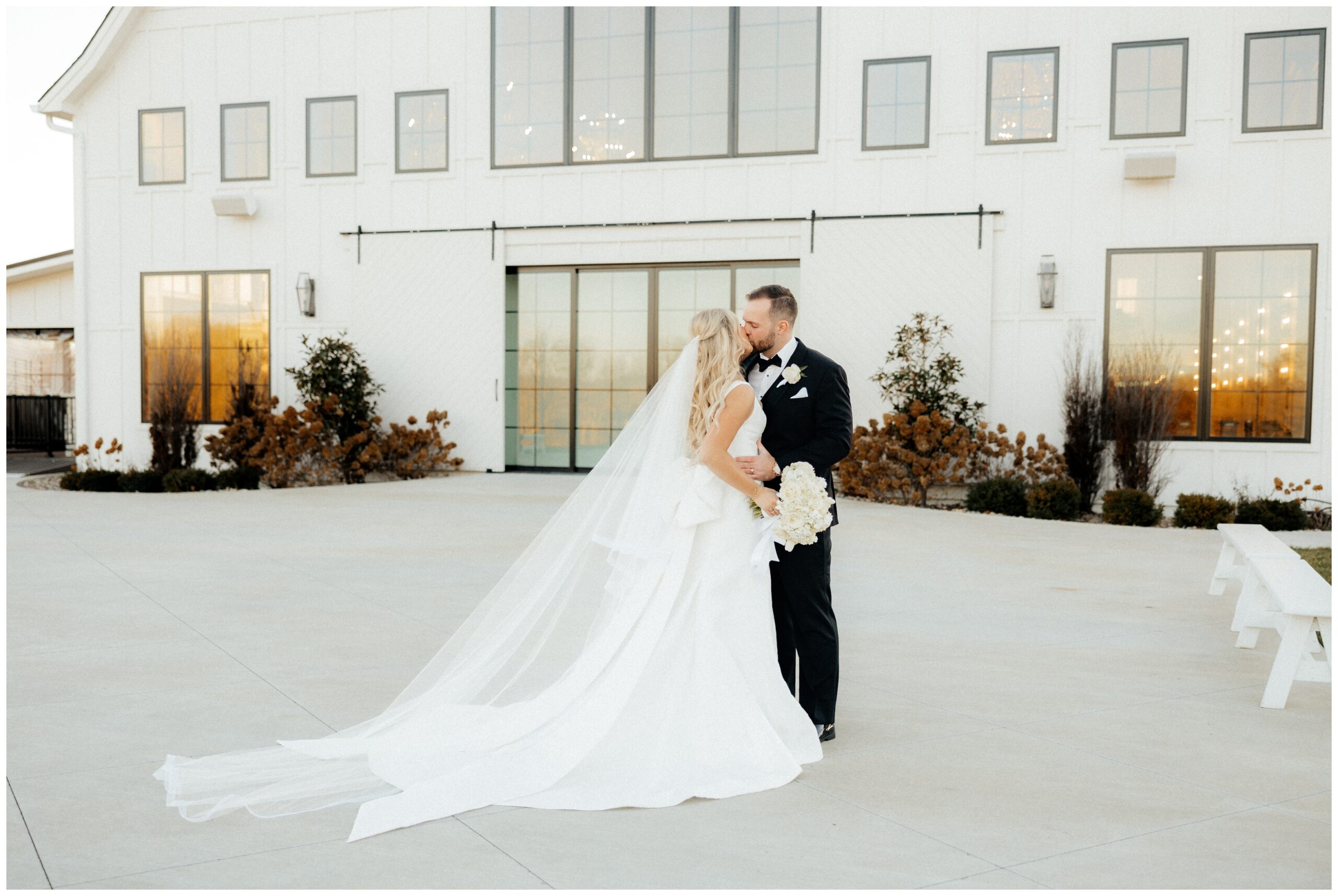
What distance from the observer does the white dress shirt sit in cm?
414

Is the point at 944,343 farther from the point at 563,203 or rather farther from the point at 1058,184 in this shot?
the point at 563,203

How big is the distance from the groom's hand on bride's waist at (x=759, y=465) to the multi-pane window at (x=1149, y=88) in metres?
10.4

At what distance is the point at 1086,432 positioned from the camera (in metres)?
12.3

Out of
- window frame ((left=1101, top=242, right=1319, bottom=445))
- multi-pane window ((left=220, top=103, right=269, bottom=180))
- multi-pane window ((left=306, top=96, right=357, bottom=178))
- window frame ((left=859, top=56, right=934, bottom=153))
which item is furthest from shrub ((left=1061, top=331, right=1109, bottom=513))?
multi-pane window ((left=220, top=103, right=269, bottom=180))

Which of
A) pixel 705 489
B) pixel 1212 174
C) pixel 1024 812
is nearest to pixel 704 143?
pixel 1212 174

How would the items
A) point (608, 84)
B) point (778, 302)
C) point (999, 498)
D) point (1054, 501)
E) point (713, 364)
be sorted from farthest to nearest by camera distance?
1. point (608, 84)
2. point (999, 498)
3. point (1054, 501)
4. point (778, 302)
5. point (713, 364)

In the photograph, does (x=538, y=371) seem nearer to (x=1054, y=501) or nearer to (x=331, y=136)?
(x=331, y=136)

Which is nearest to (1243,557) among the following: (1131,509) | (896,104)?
(1131,509)

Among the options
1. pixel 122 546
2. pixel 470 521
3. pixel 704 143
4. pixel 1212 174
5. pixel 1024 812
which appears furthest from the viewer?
pixel 704 143

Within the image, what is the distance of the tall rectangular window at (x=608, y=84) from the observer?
14.0 metres

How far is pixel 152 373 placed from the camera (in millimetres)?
15734

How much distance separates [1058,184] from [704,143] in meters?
4.14

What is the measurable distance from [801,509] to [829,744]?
2.80 feet

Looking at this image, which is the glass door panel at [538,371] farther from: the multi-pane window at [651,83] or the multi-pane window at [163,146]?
the multi-pane window at [163,146]
